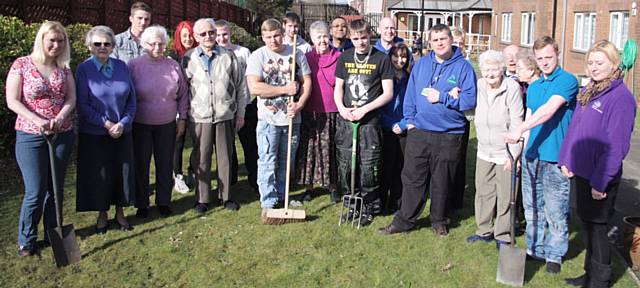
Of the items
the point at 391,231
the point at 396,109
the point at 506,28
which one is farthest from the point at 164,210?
the point at 506,28

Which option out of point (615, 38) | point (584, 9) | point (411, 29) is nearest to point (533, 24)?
point (584, 9)

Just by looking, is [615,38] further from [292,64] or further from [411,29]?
[411,29]

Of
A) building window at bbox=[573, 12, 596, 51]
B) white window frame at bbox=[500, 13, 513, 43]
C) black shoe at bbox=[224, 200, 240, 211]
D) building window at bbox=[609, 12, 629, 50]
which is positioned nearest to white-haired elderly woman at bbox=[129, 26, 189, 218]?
black shoe at bbox=[224, 200, 240, 211]

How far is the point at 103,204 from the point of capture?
211 inches

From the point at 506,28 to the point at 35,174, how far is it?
29.4m

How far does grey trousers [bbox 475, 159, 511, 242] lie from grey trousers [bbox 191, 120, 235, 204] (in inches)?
100

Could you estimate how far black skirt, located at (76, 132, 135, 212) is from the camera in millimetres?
5168

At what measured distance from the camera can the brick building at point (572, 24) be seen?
1667cm

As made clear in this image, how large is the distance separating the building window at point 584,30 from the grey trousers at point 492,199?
16137 millimetres

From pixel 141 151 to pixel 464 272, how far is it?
3201mm

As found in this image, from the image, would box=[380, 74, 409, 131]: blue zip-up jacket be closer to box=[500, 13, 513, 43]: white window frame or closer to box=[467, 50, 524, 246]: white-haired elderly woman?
box=[467, 50, 524, 246]: white-haired elderly woman

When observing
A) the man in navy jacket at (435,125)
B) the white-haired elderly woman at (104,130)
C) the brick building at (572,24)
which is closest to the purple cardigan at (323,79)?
the man in navy jacket at (435,125)

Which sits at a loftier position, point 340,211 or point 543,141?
point 543,141

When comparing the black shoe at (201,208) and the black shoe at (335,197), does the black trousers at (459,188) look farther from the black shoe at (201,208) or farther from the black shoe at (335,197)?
the black shoe at (201,208)
